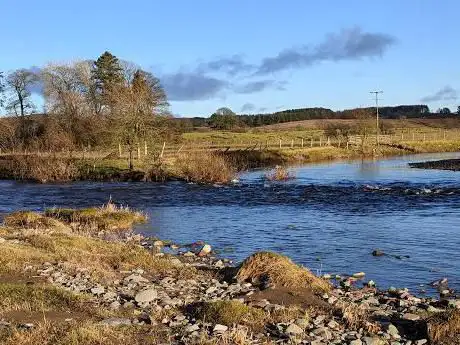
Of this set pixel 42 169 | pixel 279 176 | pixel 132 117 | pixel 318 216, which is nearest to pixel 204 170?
pixel 279 176

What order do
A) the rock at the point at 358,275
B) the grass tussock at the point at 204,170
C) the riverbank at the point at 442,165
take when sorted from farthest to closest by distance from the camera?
the riverbank at the point at 442,165, the grass tussock at the point at 204,170, the rock at the point at 358,275

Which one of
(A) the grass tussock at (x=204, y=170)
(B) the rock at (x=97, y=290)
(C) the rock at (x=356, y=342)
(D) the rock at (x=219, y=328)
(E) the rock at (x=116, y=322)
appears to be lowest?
(C) the rock at (x=356, y=342)

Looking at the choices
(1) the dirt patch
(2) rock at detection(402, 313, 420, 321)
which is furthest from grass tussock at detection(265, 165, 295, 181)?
(2) rock at detection(402, 313, 420, 321)

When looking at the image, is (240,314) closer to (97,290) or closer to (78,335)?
(78,335)

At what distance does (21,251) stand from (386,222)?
1689 centimetres

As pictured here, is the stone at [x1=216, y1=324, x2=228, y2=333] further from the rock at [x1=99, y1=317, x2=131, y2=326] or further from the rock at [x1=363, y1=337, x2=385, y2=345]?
the rock at [x1=363, y1=337, x2=385, y2=345]

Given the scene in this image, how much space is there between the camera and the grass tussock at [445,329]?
963cm

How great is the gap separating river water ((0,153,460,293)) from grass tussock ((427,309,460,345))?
4652 mm

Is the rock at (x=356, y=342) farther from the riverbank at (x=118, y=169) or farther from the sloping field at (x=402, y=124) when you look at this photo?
the sloping field at (x=402, y=124)

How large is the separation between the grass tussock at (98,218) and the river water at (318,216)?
3.45 feet

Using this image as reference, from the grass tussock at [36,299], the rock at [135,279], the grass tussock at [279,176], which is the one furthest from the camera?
the grass tussock at [279,176]

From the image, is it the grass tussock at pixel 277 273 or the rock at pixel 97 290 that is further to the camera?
the grass tussock at pixel 277 273

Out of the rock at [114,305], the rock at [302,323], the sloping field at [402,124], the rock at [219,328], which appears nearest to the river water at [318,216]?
the rock at [302,323]

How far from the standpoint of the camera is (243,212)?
3138 cm
